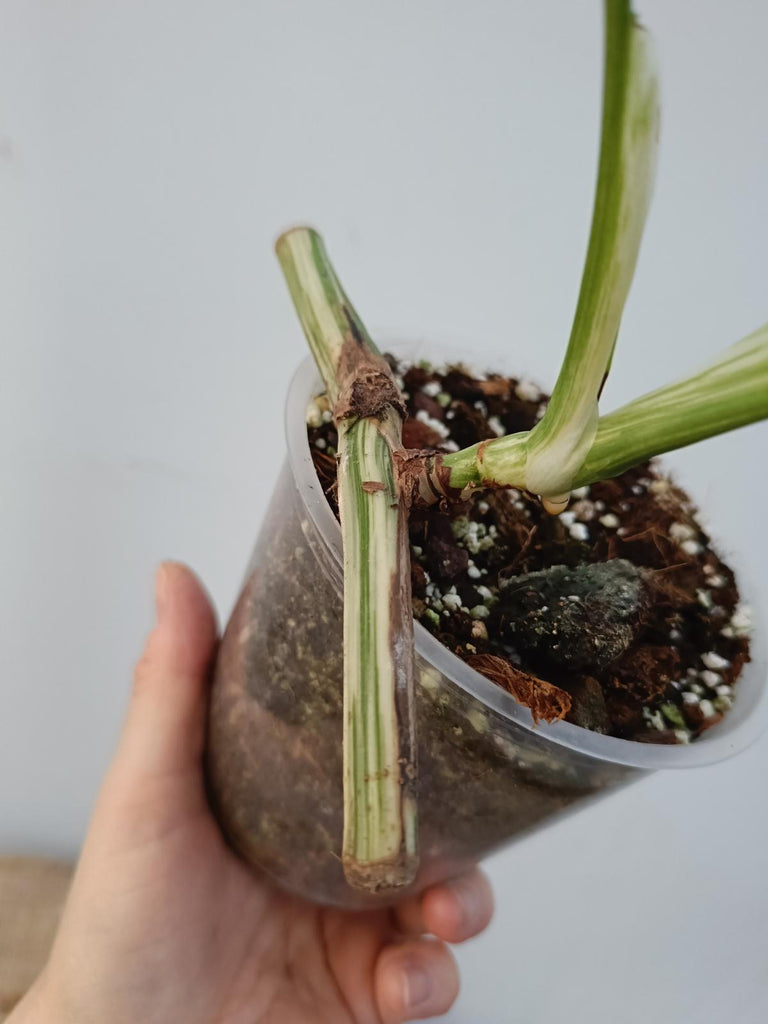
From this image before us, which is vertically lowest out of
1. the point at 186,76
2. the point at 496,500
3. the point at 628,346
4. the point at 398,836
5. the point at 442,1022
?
the point at 442,1022

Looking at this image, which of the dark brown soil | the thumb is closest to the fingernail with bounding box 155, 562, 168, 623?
the thumb

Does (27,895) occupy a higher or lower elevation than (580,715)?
lower

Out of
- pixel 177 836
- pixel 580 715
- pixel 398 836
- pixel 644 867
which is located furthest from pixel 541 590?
pixel 644 867

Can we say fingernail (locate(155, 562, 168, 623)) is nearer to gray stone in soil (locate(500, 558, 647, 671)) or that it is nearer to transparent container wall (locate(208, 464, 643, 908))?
transparent container wall (locate(208, 464, 643, 908))

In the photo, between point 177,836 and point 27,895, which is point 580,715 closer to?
point 177,836

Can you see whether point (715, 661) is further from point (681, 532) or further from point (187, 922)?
point (187, 922)

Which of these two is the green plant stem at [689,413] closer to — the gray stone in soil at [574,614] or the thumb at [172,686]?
the gray stone in soil at [574,614]

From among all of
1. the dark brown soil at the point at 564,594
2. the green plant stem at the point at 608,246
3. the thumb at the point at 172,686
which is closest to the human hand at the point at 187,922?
the thumb at the point at 172,686
